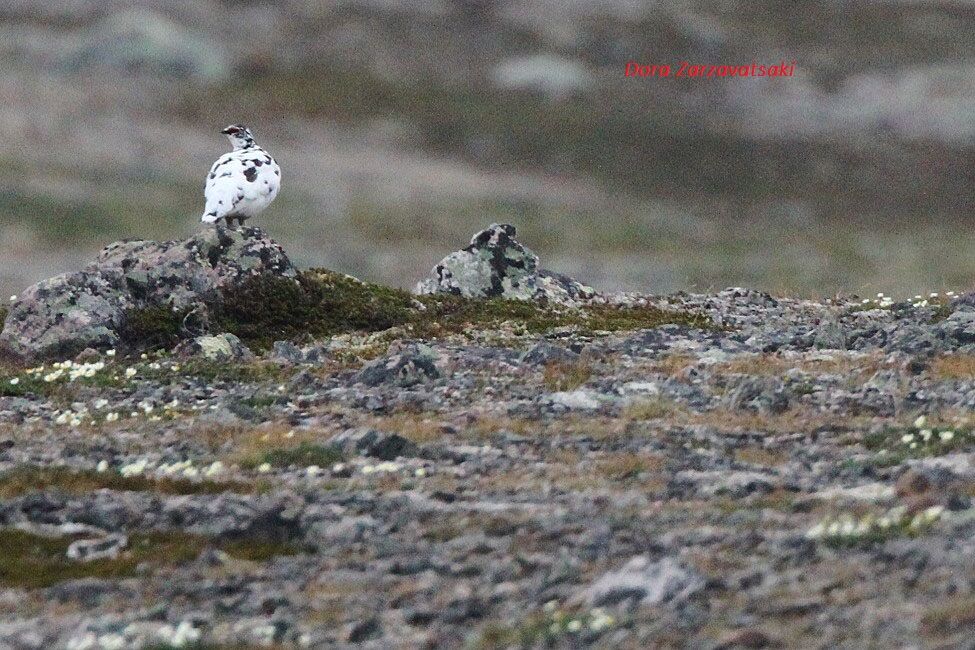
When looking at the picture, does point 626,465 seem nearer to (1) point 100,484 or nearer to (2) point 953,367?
(1) point 100,484

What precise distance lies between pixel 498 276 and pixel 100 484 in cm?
1326

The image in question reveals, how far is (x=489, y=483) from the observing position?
1764 cm

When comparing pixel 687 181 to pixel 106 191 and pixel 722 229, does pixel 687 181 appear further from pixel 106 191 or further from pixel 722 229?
pixel 106 191

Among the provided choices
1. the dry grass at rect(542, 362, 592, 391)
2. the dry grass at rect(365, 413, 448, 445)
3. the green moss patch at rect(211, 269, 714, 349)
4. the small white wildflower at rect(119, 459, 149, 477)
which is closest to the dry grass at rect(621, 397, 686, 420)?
the dry grass at rect(542, 362, 592, 391)

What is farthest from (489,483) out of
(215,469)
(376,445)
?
(215,469)

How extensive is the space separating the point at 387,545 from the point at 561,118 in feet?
372

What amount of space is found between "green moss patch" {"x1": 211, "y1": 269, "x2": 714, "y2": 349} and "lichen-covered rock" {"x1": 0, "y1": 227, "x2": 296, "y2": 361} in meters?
0.35

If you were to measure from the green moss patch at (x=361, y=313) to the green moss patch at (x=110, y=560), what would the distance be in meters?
10.3

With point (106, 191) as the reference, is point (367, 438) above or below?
below

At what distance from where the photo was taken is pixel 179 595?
14695 mm

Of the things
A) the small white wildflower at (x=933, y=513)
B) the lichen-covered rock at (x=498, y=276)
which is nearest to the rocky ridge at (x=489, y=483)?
the small white wildflower at (x=933, y=513)

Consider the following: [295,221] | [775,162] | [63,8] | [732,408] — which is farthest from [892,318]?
[63,8]

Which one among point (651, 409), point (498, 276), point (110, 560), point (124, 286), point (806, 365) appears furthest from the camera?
point (498, 276)

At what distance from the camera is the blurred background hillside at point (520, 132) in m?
95.4
